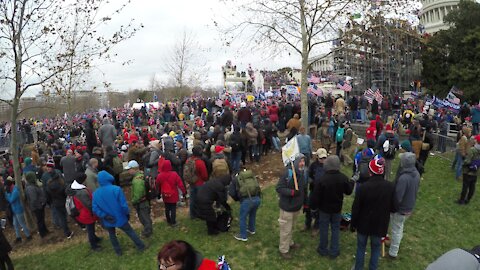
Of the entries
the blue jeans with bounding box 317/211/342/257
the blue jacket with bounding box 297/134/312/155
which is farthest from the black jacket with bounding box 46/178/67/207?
the blue jacket with bounding box 297/134/312/155

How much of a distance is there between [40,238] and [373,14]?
1315 centimetres

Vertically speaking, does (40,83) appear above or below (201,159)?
above

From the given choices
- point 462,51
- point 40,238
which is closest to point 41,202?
point 40,238

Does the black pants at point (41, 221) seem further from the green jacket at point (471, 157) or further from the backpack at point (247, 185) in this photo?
the green jacket at point (471, 157)

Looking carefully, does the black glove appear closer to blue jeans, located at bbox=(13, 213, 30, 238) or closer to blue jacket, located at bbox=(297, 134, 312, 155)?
blue jeans, located at bbox=(13, 213, 30, 238)

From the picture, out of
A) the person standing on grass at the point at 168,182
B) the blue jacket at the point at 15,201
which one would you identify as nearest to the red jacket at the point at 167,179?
the person standing on grass at the point at 168,182

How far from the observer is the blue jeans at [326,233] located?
6211 mm

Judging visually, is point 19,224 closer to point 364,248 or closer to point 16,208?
point 16,208

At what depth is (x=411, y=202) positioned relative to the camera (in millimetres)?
6023

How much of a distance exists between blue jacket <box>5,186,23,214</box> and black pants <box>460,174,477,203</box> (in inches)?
493

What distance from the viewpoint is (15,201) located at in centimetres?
862

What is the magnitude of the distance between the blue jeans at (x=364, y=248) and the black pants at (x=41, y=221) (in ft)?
25.2

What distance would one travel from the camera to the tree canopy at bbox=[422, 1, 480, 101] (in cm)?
2958

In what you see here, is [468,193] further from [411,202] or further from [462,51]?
[462,51]
